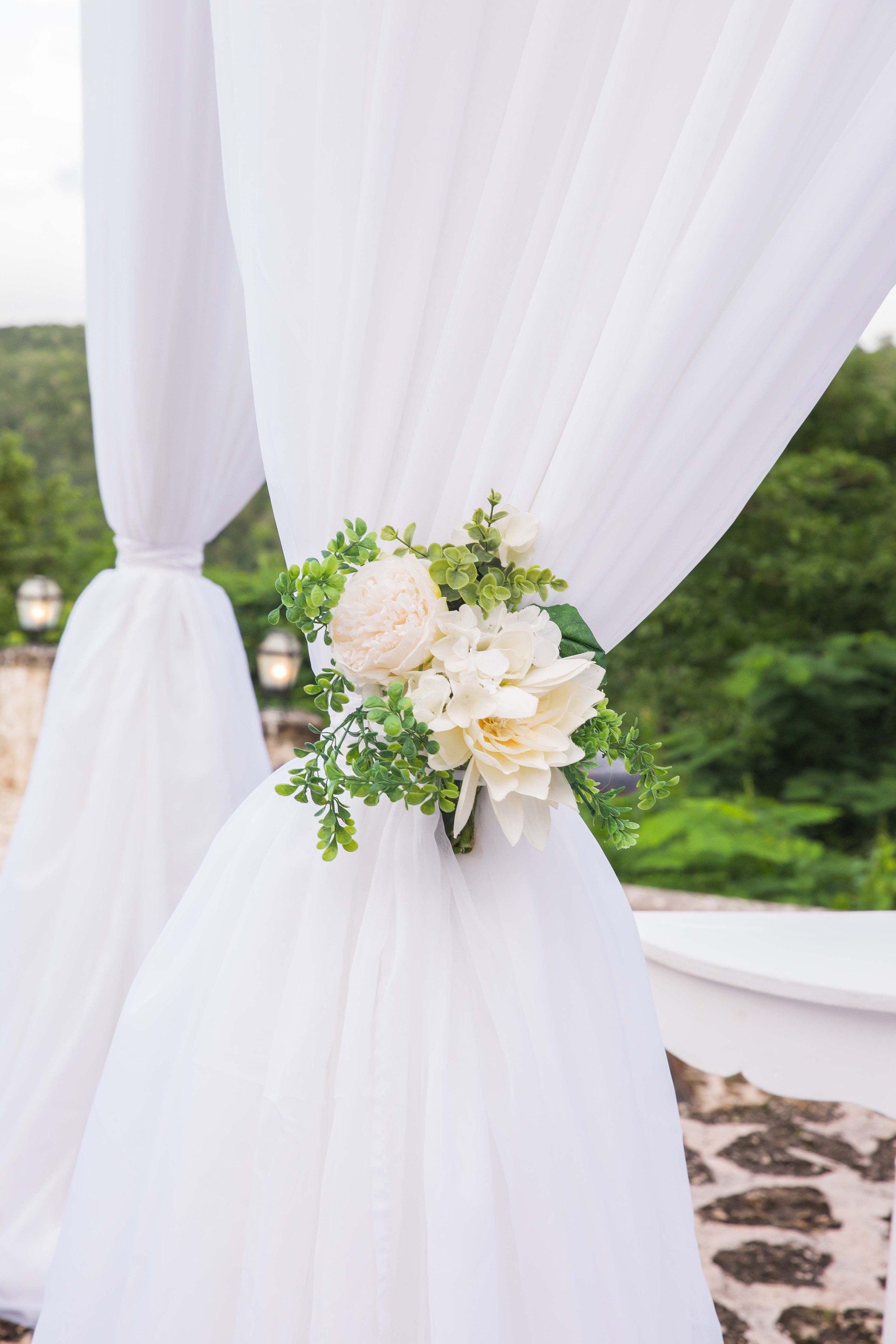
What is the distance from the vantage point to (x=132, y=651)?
5.37ft

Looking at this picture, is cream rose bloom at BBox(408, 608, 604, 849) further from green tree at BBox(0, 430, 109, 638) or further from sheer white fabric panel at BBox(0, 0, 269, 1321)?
green tree at BBox(0, 430, 109, 638)

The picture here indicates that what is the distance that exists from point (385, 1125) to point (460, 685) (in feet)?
→ 1.06

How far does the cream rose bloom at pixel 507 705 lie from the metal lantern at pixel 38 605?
583cm

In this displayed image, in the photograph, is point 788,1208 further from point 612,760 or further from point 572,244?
point 572,244

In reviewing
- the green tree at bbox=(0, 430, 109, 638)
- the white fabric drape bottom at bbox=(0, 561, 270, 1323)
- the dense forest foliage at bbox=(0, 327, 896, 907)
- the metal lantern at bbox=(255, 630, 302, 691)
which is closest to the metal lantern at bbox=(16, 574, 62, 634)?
the dense forest foliage at bbox=(0, 327, 896, 907)

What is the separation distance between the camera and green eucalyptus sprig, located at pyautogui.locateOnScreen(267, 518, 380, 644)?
778 mm

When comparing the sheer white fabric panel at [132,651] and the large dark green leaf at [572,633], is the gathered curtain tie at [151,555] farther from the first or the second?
the large dark green leaf at [572,633]

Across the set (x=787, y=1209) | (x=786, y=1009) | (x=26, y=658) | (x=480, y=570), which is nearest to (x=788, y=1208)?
(x=787, y=1209)

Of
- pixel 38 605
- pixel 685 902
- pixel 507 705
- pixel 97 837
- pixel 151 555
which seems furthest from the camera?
pixel 38 605

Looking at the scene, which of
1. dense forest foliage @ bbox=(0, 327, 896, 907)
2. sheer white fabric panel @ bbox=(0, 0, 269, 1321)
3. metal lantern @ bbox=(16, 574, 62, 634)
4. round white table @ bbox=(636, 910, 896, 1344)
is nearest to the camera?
round white table @ bbox=(636, 910, 896, 1344)

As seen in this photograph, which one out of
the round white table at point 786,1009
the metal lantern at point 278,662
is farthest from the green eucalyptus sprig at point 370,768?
the metal lantern at point 278,662

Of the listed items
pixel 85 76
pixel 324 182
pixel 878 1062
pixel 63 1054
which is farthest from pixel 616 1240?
pixel 85 76

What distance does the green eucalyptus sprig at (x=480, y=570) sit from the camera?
2.60 feet

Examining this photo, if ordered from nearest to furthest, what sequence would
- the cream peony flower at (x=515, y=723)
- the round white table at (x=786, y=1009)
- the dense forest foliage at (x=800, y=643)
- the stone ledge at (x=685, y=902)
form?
1. the cream peony flower at (x=515, y=723)
2. the round white table at (x=786, y=1009)
3. the stone ledge at (x=685, y=902)
4. the dense forest foliage at (x=800, y=643)
